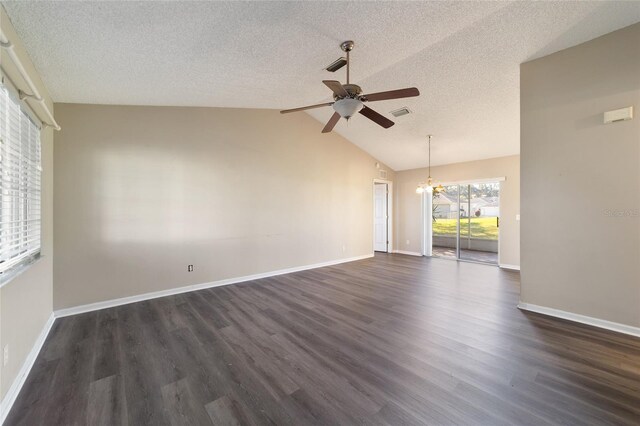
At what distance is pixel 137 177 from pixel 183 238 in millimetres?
Answer: 1132

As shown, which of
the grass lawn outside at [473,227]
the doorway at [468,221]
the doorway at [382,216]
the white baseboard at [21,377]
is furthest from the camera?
the doorway at [382,216]

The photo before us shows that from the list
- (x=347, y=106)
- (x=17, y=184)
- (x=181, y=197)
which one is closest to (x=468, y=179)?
(x=347, y=106)

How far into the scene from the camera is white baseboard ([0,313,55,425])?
5.41ft

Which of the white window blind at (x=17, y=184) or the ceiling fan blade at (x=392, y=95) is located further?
the ceiling fan blade at (x=392, y=95)

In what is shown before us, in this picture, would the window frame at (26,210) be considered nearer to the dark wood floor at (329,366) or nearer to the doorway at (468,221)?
the dark wood floor at (329,366)

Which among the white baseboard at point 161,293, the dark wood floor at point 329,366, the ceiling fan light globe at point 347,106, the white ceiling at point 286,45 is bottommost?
the dark wood floor at point 329,366

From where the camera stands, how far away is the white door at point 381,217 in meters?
8.30

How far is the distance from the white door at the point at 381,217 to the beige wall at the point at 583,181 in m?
4.92

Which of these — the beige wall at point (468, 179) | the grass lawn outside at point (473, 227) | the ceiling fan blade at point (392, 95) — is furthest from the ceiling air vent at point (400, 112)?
the grass lawn outside at point (473, 227)

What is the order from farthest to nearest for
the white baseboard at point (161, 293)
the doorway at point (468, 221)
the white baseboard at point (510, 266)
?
the doorway at point (468, 221) < the white baseboard at point (510, 266) < the white baseboard at point (161, 293)

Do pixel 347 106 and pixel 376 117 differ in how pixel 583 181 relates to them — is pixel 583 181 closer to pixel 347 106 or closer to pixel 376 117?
pixel 376 117

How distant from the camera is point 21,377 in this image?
6.41 ft

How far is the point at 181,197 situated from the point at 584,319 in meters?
5.71

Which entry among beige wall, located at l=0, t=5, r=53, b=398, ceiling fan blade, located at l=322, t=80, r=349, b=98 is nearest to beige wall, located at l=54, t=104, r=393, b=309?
beige wall, located at l=0, t=5, r=53, b=398
